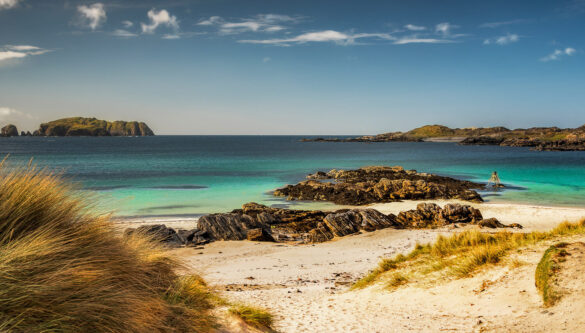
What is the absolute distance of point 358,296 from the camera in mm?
10203

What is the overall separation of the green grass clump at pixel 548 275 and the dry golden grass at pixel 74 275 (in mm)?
6367

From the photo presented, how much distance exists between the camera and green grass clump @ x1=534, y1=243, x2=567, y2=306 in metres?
7.31

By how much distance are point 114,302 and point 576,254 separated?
29.9ft

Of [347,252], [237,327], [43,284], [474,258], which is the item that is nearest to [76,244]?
[43,284]

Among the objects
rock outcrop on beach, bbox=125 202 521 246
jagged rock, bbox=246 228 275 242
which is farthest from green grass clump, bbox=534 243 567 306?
jagged rock, bbox=246 228 275 242

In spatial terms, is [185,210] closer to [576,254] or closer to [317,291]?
[317,291]

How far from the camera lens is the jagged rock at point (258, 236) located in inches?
740

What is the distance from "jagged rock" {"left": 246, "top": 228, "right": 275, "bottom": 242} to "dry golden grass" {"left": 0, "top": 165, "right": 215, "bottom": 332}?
12173 mm

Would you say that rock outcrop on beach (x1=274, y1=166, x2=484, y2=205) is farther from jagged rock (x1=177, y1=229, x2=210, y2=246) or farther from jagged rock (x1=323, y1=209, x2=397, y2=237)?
jagged rock (x1=177, y1=229, x2=210, y2=246)

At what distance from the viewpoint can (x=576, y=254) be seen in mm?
8281

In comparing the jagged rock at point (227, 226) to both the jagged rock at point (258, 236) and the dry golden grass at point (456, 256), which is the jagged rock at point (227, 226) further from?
the dry golden grass at point (456, 256)

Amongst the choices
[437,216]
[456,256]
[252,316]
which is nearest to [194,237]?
[456,256]

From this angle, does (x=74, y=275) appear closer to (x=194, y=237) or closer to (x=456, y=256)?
(x=456, y=256)

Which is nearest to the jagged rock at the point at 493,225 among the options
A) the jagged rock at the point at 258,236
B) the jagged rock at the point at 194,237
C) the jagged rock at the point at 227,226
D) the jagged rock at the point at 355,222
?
the jagged rock at the point at 355,222
